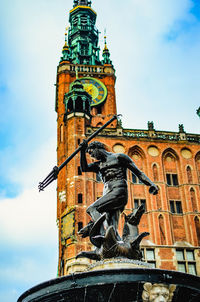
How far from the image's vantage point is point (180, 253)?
3044 cm

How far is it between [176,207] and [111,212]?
25469 mm

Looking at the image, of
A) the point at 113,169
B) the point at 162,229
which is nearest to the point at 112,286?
the point at 113,169

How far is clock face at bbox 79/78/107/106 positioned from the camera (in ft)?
144

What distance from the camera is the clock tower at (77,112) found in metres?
30.1

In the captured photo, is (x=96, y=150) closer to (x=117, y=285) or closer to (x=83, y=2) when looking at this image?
(x=117, y=285)

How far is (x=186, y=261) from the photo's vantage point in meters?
30.2

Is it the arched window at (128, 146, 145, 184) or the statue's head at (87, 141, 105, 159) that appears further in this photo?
the arched window at (128, 146, 145, 184)

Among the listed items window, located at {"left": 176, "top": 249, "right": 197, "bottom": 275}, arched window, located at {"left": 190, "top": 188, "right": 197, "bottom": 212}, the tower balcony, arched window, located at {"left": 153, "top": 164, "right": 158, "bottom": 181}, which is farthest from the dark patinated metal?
the tower balcony

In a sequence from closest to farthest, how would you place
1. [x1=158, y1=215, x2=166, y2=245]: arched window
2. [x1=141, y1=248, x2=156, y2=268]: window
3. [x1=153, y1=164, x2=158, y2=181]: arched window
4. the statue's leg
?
the statue's leg → [x1=141, y1=248, x2=156, y2=268]: window → [x1=158, y1=215, x2=166, y2=245]: arched window → [x1=153, y1=164, x2=158, y2=181]: arched window

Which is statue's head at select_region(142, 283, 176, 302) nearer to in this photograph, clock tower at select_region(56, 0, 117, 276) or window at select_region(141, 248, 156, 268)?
clock tower at select_region(56, 0, 117, 276)

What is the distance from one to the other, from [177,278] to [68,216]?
24.8 m

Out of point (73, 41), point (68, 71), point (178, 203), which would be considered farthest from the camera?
point (73, 41)

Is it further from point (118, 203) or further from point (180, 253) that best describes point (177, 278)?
point (180, 253)

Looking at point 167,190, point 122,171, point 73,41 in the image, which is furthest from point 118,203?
point 73,41
